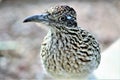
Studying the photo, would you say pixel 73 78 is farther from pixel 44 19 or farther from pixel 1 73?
pixel 1 73

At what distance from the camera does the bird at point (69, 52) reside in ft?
17.6

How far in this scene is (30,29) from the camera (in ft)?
30.7

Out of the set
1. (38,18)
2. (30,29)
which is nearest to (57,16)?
(38,18)

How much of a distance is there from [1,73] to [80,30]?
107 inches

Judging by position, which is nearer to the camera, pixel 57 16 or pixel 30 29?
pixel 57 16

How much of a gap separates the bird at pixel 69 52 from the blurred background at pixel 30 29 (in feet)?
4.74

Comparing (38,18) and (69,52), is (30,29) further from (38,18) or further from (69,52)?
(38,18)

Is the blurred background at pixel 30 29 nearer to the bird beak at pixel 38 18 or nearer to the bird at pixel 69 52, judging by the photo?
the bird at pixel 69 52

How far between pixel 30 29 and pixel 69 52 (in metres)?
3.68

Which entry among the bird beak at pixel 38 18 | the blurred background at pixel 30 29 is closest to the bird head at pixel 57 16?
the bird beak at pixel 38 18

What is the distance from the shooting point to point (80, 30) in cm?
571

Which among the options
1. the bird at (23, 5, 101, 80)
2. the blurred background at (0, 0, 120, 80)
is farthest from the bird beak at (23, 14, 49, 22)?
the blurred background at (0, 0, 120, 80)

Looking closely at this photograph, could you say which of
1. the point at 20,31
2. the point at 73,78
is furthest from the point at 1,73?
the point at 73,78

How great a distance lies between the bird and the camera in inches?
212
